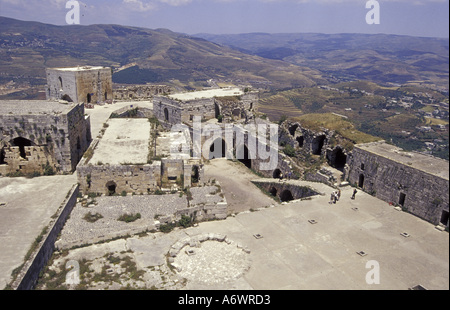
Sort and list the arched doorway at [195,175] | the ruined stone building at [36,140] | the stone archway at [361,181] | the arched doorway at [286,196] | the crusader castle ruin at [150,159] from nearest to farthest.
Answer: the crusader castle ruin at [150,159]
the ruined stone building at [36,140]
the stone archway at [361,181]
the arched doorway at [195,175]
the arched doorway at [286,196]

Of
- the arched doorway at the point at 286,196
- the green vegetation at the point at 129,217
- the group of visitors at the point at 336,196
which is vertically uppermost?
the group of visitors at the point at 336,196

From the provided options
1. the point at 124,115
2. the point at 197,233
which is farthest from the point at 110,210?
the point at 124,115

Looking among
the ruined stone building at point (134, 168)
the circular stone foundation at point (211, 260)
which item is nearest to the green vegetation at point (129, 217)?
the ruined stone building at point (134, 168)

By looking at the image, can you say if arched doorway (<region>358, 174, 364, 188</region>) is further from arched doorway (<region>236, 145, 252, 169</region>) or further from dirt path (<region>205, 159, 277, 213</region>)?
arched doorway (<region>236, 145, 252, 169</region>)

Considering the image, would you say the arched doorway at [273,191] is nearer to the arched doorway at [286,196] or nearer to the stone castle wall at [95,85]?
the arched doorway at [286,196]

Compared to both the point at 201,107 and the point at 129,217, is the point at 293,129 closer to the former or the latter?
the point at 201,107

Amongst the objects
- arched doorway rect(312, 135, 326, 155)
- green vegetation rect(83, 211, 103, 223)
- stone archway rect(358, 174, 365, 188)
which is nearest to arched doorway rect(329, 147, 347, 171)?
arched doorway rect(312, 135, 326, 155)

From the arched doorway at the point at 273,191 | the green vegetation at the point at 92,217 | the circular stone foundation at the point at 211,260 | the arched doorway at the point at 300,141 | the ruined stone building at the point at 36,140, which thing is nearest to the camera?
the circular stone foundation at the point at 211,260
